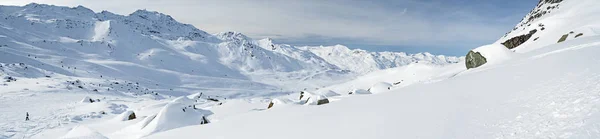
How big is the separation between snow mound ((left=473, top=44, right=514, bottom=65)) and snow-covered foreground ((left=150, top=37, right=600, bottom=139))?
8.68 metres

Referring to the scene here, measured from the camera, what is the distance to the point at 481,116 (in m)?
6.51

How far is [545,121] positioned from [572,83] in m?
3.24

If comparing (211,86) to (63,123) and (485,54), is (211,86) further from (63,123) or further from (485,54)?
(485,54)

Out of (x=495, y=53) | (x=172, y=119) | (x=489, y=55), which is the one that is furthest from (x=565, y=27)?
(x=172, y=119)

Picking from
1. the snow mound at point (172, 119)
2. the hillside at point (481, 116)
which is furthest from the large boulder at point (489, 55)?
the snow mound at point (172, 119)

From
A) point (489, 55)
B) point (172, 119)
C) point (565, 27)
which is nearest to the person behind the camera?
point (172, 119)

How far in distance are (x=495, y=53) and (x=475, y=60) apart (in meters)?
1.50

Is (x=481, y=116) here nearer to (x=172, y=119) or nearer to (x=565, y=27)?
(x=172, y=119)

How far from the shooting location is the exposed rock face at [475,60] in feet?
69.7

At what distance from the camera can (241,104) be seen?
26.4m

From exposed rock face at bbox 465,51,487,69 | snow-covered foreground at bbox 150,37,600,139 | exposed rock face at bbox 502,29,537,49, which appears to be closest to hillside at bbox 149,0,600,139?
snow-covered foreground at bbox 150,37,600,139

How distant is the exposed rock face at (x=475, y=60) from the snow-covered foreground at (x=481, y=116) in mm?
10278

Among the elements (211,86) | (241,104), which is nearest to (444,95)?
(241,104)

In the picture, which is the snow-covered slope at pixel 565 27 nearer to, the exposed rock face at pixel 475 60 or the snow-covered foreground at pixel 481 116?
the exposed rock face at pixel 475 60
